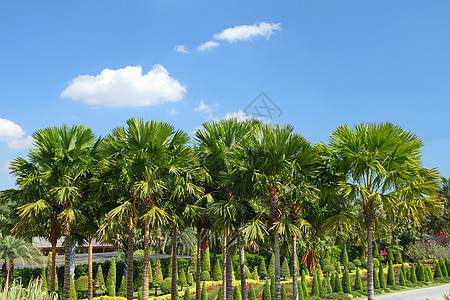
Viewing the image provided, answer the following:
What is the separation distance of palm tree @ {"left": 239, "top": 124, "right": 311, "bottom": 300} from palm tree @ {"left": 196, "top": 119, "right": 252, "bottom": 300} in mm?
2225

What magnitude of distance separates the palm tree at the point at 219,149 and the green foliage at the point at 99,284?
16270 millimetres

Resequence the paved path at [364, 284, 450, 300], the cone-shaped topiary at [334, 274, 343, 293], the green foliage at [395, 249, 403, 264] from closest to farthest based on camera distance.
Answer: the paved path at [364, 284, 450, 300], the cone-shaped topiary at [334, 274, 343, 293], the green foliage at [395, 249, 403, 264]

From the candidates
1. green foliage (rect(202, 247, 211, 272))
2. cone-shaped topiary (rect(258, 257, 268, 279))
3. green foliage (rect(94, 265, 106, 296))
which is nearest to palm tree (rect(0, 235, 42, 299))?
green foliage (rect(94, 265, 106, 296))

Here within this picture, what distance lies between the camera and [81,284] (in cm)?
3186

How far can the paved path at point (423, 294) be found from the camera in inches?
1282

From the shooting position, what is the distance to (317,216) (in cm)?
1839

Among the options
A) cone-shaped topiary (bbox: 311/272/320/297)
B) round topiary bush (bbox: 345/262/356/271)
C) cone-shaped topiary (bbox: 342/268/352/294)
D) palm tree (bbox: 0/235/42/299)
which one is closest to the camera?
palm tree (bbox: 0/235/42/299)

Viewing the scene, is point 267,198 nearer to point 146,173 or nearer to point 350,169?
point 350,169

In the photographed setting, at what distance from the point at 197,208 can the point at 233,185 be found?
2115mm

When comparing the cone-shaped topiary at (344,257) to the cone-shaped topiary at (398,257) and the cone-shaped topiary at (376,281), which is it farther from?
the cone-shaped topiary at (376,281)

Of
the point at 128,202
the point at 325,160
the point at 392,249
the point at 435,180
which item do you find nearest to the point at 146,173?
the point at 128,202

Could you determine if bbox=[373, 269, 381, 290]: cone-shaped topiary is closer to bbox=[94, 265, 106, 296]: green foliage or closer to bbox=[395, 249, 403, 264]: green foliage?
bbox=[395, 249, 403, 264]: green foliage

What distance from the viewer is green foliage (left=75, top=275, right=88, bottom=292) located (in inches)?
1252

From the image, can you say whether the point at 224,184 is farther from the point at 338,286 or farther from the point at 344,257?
the point at 344,257
